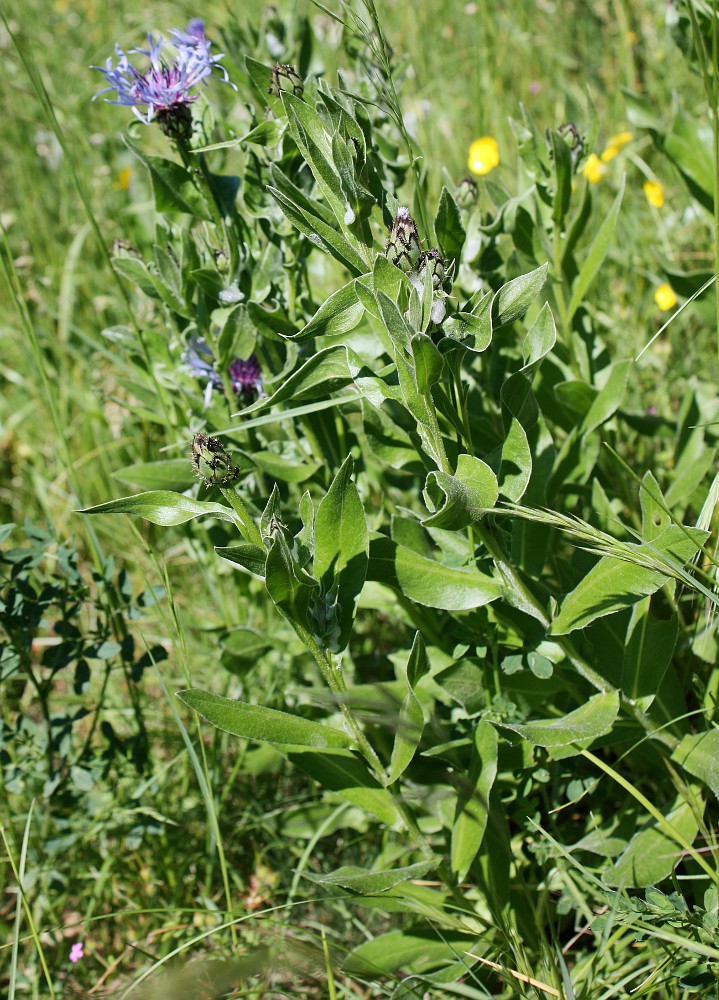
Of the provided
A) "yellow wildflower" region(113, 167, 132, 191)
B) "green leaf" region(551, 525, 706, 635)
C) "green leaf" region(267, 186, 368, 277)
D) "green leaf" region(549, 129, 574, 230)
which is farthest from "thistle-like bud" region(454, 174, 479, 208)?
"yellow wildflower" region(113, 167, 132, 191)

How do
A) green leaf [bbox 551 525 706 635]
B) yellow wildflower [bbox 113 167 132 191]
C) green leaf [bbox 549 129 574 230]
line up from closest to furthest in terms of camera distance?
green leaf [bbox 551 525 706 635], green leaf [bbox 549 129 574 230], yellow wildflower [bbox 113 167 132 191]

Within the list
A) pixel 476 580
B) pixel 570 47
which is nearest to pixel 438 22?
pixel 570 47

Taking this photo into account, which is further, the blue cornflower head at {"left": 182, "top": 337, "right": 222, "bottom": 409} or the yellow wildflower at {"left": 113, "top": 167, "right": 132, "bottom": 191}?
the yellow wildflower at {"left": 113, "top": 167, "right": 132, "bottom": 191}

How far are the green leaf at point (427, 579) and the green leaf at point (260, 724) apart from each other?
293 millimetres

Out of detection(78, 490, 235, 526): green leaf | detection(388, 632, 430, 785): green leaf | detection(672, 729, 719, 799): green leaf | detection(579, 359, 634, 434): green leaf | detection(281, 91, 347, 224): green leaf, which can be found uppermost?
detection(281, 91, 347, 224): green leaf

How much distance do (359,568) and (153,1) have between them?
16.5 ft

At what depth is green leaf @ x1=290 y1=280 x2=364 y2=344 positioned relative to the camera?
4.92 ft

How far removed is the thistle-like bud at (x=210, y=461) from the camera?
1472mm

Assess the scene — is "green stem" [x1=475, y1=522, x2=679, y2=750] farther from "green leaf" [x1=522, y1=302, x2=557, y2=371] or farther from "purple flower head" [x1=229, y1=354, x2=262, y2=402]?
"purple flower head" [x1=229, y1=354, x2=262, y2=402]

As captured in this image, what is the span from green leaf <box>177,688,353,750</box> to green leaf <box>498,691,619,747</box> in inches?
12.6

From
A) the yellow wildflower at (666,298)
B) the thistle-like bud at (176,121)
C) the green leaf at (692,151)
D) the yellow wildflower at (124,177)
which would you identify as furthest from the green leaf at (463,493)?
the yellow wildflower at (124,177)

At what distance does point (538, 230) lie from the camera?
2078 millimetres

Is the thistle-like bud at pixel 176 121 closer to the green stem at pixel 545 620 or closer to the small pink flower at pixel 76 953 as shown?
the green stem at pixel 545 620

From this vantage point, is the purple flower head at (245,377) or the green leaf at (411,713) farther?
the purple flower head at (245,377)
